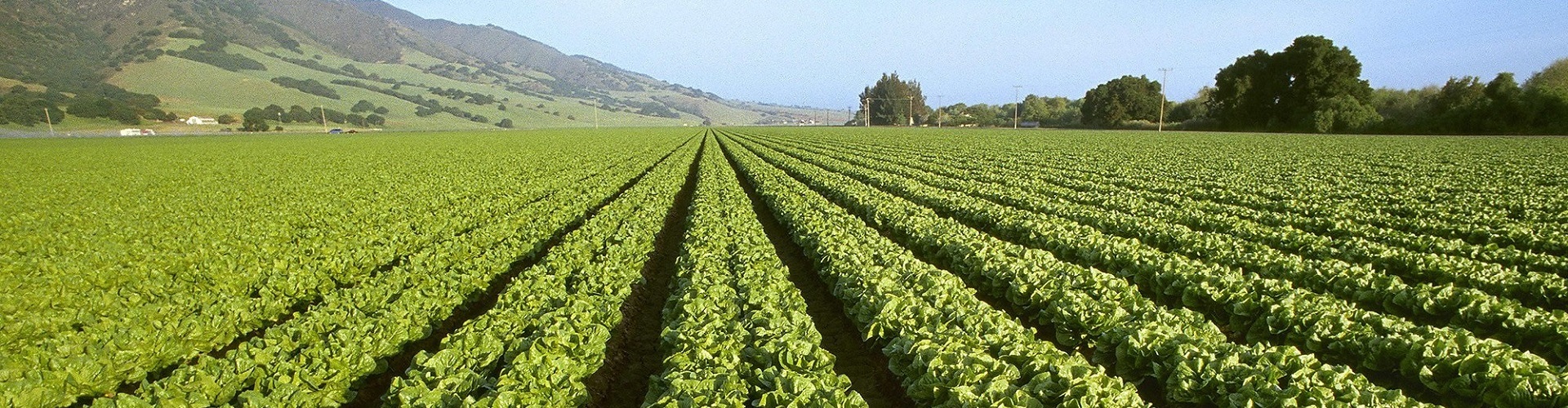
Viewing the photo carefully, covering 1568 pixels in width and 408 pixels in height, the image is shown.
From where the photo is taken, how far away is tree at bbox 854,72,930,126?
547 feet

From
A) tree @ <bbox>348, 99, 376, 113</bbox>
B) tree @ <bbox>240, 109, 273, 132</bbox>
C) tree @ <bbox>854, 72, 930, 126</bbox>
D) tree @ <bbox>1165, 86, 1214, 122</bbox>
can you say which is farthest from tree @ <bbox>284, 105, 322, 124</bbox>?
tree @ <bbox>1165, 86, 1214, 122</bbox>

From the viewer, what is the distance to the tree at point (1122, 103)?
101 m

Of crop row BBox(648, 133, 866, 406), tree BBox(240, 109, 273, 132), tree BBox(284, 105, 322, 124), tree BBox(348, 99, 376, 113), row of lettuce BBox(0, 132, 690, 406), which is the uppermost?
tree BBox(348, 99, 376, 113)

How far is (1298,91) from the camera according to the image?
232 feet

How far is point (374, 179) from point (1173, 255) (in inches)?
1101

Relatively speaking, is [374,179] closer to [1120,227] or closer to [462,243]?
[462,243]

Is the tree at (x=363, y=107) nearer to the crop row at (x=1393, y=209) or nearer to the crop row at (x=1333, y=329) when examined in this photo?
the crop row at (x=1393, y=209)

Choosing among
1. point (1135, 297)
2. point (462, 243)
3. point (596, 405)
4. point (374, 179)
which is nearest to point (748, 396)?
point (596, 405)

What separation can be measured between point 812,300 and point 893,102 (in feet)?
529

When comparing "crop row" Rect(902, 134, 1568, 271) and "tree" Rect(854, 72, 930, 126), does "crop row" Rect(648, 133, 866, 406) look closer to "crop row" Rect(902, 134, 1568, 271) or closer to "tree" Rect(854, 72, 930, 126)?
"crop row" Rect(902, 134, 1568, 271)

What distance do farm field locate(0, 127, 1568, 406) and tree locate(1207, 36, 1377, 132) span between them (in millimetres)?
55478

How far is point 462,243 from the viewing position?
11.9m

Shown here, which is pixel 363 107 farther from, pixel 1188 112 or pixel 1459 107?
pixel 1459 107

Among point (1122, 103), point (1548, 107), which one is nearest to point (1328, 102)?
point (1548, 107)
